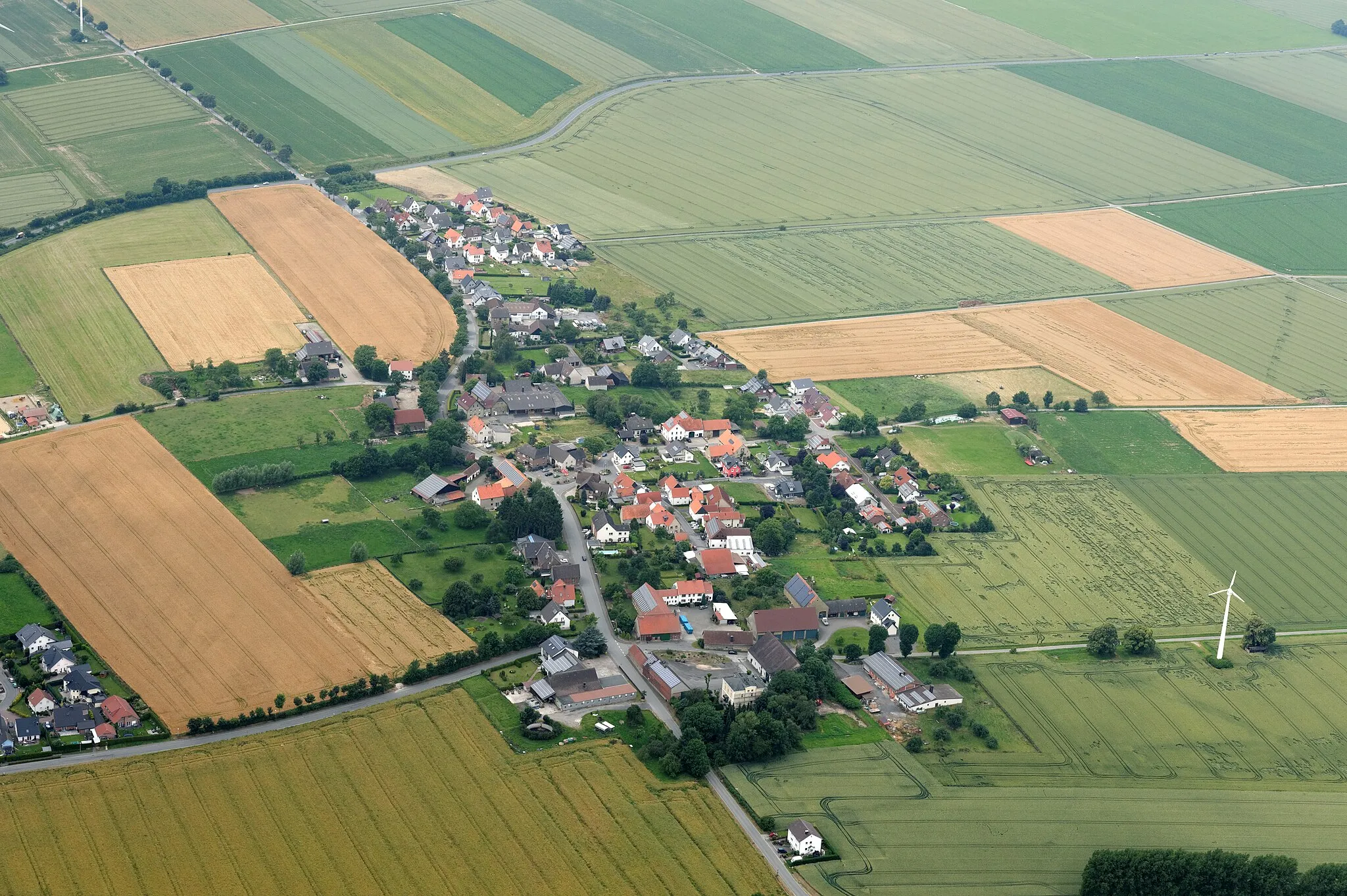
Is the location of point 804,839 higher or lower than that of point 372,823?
higher

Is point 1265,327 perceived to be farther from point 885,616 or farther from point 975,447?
point 885,616

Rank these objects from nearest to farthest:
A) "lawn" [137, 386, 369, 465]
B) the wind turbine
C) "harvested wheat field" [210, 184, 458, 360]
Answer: the wind turbine
"lawn" [137, 386, 369, 465]
"harvested wheat field" [210, 184, 458, 360]

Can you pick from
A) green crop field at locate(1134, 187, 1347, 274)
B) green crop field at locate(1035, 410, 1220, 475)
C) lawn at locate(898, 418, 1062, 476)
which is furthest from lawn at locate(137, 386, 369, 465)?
green crop field at locate(1134, 187, 1347, 274)

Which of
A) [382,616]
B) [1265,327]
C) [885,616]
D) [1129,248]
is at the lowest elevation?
[382,616]

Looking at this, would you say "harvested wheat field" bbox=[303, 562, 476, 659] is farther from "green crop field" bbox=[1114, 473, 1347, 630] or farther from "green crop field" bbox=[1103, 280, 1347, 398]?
"green crop field" bbox=[1103, 280, 1347, 398]

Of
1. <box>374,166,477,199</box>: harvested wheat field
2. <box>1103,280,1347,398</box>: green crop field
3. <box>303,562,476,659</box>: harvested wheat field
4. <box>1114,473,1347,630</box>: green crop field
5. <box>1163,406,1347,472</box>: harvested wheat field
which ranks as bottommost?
<box>303,562,476,659</box>: harvested wheat field

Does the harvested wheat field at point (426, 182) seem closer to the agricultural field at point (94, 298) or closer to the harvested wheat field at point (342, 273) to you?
the harvested wheat field at point (342, 273)

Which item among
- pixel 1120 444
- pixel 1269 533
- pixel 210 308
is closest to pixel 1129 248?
pixel 1120 444
